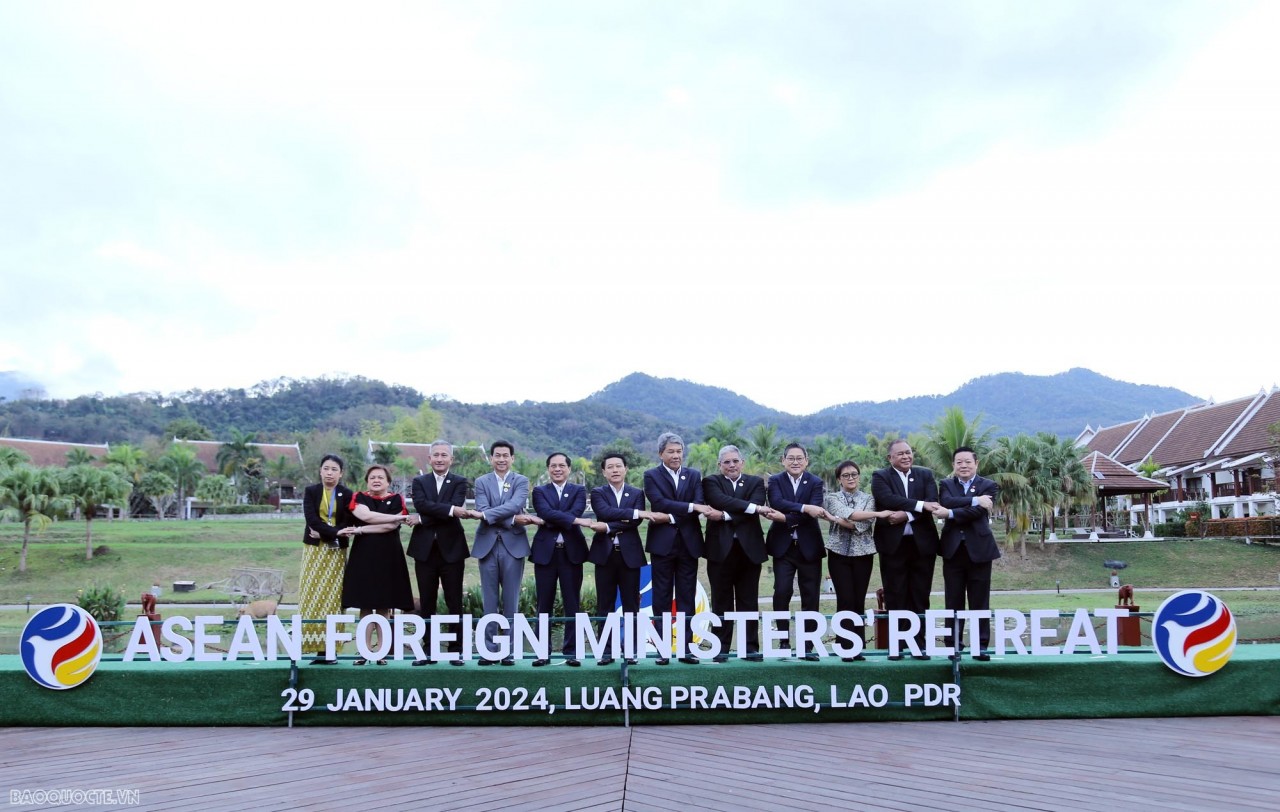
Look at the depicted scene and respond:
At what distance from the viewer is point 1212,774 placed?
4113 mm

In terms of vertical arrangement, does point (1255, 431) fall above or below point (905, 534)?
above

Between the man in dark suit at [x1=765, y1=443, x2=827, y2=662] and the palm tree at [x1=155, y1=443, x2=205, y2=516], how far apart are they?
49.8 metres

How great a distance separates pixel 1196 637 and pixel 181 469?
52.6 metres

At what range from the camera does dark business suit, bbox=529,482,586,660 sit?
6.16 m

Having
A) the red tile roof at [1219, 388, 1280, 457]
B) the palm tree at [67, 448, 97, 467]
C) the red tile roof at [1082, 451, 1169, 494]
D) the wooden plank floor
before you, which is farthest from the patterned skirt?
the palm tree at [67, 448, 97, 467]

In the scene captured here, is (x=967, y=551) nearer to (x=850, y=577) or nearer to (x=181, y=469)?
(x=850, y=577)

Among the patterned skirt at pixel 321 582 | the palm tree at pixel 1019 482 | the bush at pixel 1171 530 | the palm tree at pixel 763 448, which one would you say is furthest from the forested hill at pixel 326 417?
the patterned skirt at pixel 321 582

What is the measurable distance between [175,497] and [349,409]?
6184 centimetres

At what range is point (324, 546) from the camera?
6.30 meters

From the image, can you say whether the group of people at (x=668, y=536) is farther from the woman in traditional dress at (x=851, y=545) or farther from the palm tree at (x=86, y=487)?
the palm tree at (x=86, y=487)

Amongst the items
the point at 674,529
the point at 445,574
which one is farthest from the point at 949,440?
the point at 445,574

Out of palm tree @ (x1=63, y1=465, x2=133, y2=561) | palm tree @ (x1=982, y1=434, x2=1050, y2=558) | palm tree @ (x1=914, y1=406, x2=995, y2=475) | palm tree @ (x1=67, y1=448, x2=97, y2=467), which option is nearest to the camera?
palm tree @ (x1=982, y1=434, x2=1050, y2=558)

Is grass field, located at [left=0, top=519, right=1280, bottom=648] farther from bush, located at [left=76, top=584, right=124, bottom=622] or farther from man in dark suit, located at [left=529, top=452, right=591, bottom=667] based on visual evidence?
man in dark suit, located at [left=529, top=452, right=591, bottom=667]

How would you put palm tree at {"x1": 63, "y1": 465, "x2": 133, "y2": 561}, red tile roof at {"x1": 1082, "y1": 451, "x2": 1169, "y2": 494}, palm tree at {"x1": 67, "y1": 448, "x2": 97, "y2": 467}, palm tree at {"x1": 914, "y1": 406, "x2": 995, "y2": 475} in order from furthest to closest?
palm tree at {"x1": 67, "y1": 448, "x2": 97, "y2": 467}, red tile roof at {"x1": 1082, "y1": 451, "x2": 1169, "y2": 494}, palm tree at {"x1": 914, "y1": 406, "x2": 995, "y2": 475}, palm tree at {"x1": 63, "y1": 465, "x2": 133, "y2": 561}
